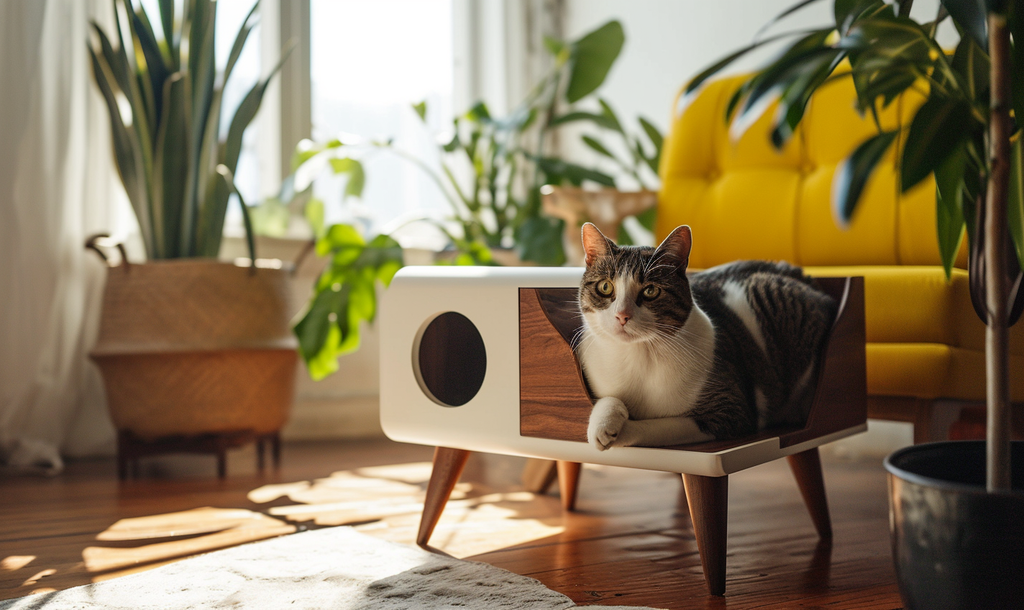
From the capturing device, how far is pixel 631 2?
2957 millimetres

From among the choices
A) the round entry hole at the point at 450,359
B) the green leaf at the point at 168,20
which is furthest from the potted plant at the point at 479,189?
the round entry hole at the point at 450,359

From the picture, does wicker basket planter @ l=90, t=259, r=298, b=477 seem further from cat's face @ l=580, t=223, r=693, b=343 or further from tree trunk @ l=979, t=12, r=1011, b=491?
tree trunk @ l=979, t=12, r=1011, b=491

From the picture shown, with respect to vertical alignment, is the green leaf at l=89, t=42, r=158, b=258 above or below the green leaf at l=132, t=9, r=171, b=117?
below

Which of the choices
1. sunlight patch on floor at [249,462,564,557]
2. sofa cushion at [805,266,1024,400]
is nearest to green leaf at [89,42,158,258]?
sunlight patch on floor at [249,462,564,557]

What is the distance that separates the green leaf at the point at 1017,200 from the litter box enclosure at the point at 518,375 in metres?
0.41

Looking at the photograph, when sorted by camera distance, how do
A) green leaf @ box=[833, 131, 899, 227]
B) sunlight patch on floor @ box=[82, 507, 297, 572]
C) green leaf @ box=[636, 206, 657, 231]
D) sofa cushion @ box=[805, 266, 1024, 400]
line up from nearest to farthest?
green leaf @ box=[833, 131, 899, 227], sunlight patch on floor @ box=[82, 507, 297, 572], sofa cushion @ box=[805, 266, 1024, 400], green leaf @ box=[636, 206, 657, 231]

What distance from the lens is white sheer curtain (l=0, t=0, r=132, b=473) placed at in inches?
78.8

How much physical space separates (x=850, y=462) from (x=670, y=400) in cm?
133

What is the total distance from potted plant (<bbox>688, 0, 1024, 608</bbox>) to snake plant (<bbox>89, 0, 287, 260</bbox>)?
156 centimetres

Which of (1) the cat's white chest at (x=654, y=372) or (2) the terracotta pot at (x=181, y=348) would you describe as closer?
(1) the cat's white chest at (x=654, y=372)

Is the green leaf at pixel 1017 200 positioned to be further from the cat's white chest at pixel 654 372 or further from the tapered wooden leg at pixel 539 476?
the tapered wooden leg at pixel 539 476

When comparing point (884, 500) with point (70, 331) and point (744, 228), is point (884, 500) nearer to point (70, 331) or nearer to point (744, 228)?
point (744, 228)

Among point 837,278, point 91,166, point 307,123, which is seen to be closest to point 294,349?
point 91,166

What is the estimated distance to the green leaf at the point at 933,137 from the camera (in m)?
0.72
